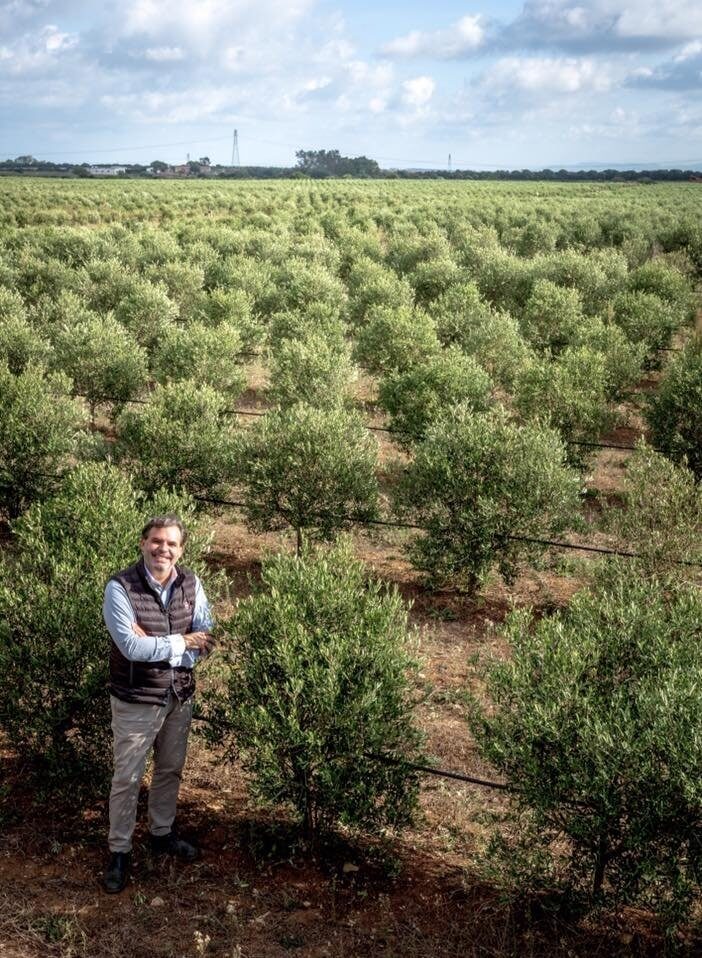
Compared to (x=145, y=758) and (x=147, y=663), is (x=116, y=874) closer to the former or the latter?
(x=145, y=758)

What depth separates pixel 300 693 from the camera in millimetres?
7148

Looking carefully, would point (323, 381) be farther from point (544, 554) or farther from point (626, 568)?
point (626, 568)

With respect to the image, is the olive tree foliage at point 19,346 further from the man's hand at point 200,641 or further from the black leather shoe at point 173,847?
the man's hand at point 200,641

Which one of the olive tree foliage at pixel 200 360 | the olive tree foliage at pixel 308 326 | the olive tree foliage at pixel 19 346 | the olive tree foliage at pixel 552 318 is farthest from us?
the olive tree foliage at pixel 552 318

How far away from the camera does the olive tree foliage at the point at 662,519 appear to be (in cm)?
1228

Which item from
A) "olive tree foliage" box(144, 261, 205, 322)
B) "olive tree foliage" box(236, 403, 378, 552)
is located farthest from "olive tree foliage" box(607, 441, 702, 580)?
"olive tree foliage" box(144, 261, 205, 322)

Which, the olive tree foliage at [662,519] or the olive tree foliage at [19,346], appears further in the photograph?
the olive tree foliage at [19,346]

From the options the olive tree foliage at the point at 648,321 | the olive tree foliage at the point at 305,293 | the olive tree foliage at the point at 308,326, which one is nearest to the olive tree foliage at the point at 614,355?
the olive tree foliage at the point at 648,321

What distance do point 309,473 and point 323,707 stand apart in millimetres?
7101

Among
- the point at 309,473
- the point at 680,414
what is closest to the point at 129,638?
the point at 309,473

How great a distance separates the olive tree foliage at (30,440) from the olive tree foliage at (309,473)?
12.1 ft

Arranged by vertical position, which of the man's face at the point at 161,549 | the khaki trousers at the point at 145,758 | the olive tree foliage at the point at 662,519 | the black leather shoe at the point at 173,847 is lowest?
the black leather shoe at the point at 173,847

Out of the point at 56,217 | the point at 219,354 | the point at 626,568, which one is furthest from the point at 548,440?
the point at 56,217

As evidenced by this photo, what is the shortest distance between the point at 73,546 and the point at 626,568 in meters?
7.54
